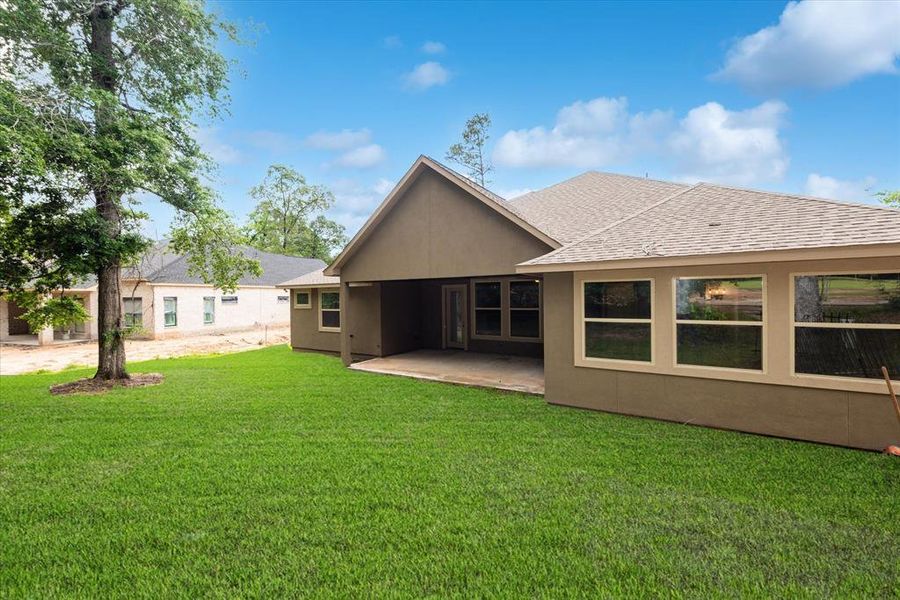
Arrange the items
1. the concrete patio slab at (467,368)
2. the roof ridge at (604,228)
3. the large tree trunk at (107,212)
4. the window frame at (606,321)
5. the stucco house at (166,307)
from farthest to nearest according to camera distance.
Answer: the stucco house at (166,307) < the concrete patio slab at (467,368) < the large tree trunk at (107,212) < the roof ridge at (604,228) < the window frame at (606,321)

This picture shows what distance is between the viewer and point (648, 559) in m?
3.27

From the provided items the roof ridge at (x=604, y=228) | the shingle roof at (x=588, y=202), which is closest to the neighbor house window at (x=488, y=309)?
the shingle roof at (x=588, y=202)

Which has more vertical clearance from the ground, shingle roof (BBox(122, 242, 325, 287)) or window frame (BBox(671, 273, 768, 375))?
shingle roof (BBox(122, 242, 325, 287))

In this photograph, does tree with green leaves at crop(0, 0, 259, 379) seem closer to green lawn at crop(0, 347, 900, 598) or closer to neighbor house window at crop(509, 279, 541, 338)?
green lawn at crop(0, 347, 900, 598)

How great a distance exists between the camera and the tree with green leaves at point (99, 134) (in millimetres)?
7539

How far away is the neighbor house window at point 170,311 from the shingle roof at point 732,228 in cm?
2047

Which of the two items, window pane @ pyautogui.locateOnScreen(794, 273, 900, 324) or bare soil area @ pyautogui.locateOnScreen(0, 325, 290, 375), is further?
bare soil area @ pyautogui.locateOnScreen(0, 325, 290, 375)

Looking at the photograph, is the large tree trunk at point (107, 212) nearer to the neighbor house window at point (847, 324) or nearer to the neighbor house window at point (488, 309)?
the neighbor house window at point (488, 309)

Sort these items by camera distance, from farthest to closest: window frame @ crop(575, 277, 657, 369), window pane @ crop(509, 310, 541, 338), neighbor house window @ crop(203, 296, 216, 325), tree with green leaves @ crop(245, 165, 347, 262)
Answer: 1. tree with green leaves @ crop(245, 165, 347, 262)
2. neighbor house window @ crop(203, 296, 216, 325)
3. window pane @ crop(509, 310, 541, 338)
4. window frame @ crop(575, 277, 657, 369)

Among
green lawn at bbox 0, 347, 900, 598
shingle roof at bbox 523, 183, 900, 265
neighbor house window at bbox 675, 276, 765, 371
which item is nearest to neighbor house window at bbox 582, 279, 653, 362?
neighbor house window at bbox 675, 276, 765, 371

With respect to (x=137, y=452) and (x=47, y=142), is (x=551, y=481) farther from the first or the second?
(x=47, y=142)

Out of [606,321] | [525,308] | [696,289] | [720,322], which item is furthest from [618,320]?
[525,308]

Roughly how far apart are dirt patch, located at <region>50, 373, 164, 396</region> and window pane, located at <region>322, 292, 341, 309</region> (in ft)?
18.7

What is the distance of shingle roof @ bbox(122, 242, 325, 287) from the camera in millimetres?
20797
